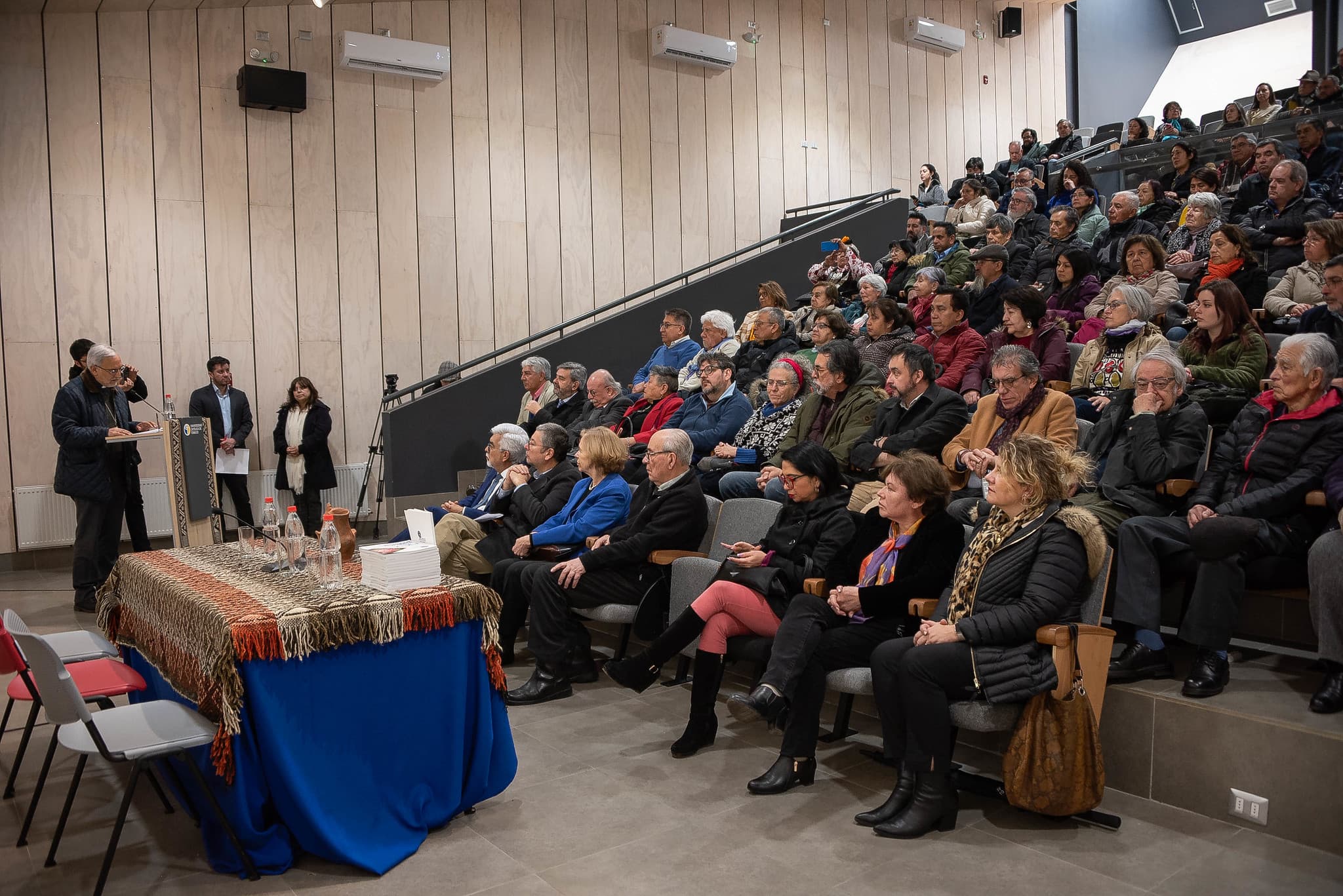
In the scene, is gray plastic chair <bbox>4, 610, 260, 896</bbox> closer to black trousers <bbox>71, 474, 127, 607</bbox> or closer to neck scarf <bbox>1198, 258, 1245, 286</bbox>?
black trousers <bbox>71, 474, 127, 607</bbox>

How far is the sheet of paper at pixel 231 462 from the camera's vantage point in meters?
7.54

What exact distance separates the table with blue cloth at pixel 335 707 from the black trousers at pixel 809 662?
0.85 metres

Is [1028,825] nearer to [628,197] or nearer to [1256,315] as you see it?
[1256,315]

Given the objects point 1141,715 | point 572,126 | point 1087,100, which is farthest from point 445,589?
point 1087,100

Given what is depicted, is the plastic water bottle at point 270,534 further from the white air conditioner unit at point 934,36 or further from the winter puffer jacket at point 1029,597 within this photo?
the white air conditioner unit at point 934,36

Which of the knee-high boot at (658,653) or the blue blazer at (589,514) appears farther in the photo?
the blue blazer at (589,514)

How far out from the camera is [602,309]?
8.10m

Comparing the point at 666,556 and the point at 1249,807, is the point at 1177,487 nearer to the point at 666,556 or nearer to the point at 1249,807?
the point at 1249,807

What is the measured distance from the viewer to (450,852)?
2.76 m

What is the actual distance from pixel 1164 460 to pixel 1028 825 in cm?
129

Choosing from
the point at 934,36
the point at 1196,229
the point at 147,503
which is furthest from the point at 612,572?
the point at 934,36

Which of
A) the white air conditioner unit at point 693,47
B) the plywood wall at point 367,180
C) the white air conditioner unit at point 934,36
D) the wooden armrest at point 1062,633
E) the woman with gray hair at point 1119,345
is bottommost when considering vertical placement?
the wooden armrest at point 1062,633

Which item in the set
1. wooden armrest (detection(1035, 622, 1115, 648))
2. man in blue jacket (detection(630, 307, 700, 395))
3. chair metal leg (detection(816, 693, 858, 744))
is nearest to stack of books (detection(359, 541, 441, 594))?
chair metal leg (detection(816, 693, 858, 744))

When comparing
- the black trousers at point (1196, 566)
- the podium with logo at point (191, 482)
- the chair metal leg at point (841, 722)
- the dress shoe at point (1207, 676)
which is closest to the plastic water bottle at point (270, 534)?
the podium with logo at point (191, 482)
